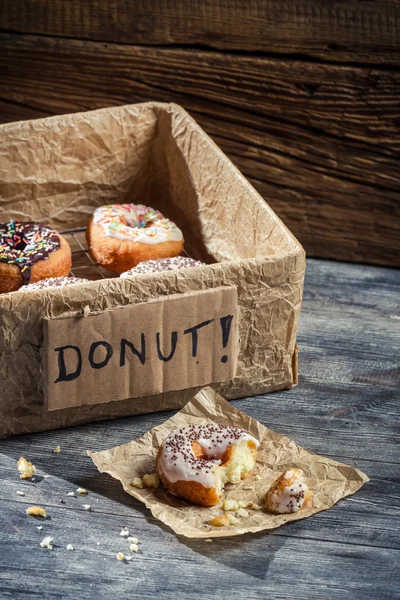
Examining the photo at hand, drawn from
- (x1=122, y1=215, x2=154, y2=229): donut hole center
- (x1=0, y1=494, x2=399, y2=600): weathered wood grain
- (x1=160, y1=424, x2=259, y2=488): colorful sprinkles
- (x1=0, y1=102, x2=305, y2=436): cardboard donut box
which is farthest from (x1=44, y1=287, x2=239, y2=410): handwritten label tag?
(x1=122, y1=215, x2=154, y2=229): donut hole center

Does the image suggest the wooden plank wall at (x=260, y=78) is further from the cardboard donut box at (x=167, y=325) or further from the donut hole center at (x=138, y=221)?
the donut hole center at (x=138, y=221)

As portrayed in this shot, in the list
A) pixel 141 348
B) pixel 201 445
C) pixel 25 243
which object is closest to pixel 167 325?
pixel 141 348

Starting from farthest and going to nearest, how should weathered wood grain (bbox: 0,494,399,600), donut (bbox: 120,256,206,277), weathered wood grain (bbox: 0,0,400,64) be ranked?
weathered wood grain (bbox: 0,0,400,64)
donut (bbox: 120,256,206,277)
weathered wood grain (bbox: 0,494,399,600)

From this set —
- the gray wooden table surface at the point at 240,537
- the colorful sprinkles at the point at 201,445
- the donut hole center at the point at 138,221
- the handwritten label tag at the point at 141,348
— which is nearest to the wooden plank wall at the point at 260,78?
the donut hole center at the point at 138,221

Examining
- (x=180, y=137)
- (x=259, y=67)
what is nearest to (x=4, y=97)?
(x=180, y=137)

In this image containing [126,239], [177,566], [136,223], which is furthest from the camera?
[136,223]

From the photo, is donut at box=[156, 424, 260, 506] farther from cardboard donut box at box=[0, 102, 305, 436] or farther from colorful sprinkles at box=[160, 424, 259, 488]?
cardboard donut box at box=[0, 102, 305, 436]

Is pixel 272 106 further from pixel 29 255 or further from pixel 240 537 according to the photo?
pixel 240 537
